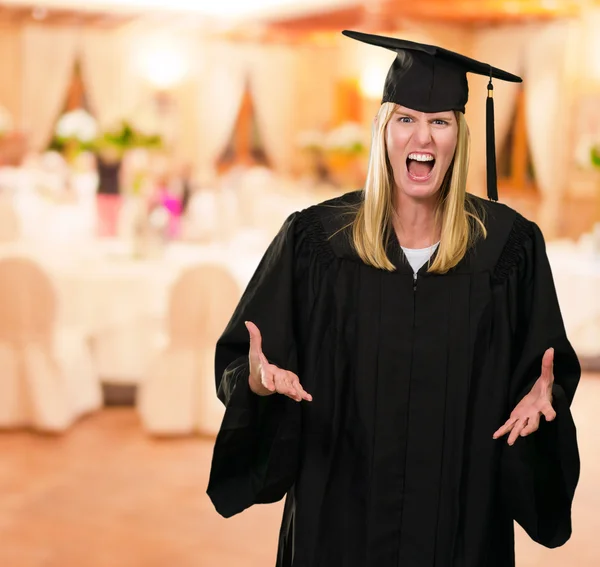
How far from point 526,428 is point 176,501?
10.1ft

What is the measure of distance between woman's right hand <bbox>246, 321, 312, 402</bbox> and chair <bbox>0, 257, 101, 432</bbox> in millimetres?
3854

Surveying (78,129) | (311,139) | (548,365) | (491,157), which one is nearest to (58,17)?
(311,139)

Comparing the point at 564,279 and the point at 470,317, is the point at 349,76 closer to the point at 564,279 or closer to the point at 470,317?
the point at 564,279

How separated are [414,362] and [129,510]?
293 cm

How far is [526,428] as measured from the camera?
1.70 meters

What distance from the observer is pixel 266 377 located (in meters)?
1.68

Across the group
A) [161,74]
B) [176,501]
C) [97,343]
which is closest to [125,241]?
[97,343]

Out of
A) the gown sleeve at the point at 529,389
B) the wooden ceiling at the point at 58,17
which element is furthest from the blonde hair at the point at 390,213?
the wooden ceiling at the point at 58,17

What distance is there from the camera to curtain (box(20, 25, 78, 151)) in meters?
17.6

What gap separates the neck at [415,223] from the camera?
183 centimetres

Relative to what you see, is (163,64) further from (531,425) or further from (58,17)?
(531,425)

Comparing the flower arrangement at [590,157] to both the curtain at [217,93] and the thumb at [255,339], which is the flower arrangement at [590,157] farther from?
the curtain at [217,93]

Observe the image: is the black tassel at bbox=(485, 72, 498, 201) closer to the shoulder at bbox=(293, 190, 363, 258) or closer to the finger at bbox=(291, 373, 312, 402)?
the shoulder at bbox=(293, 190, 363, 258)

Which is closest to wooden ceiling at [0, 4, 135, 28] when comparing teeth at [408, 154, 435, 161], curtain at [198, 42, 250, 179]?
curtain at [198, 42, 250, 179]
